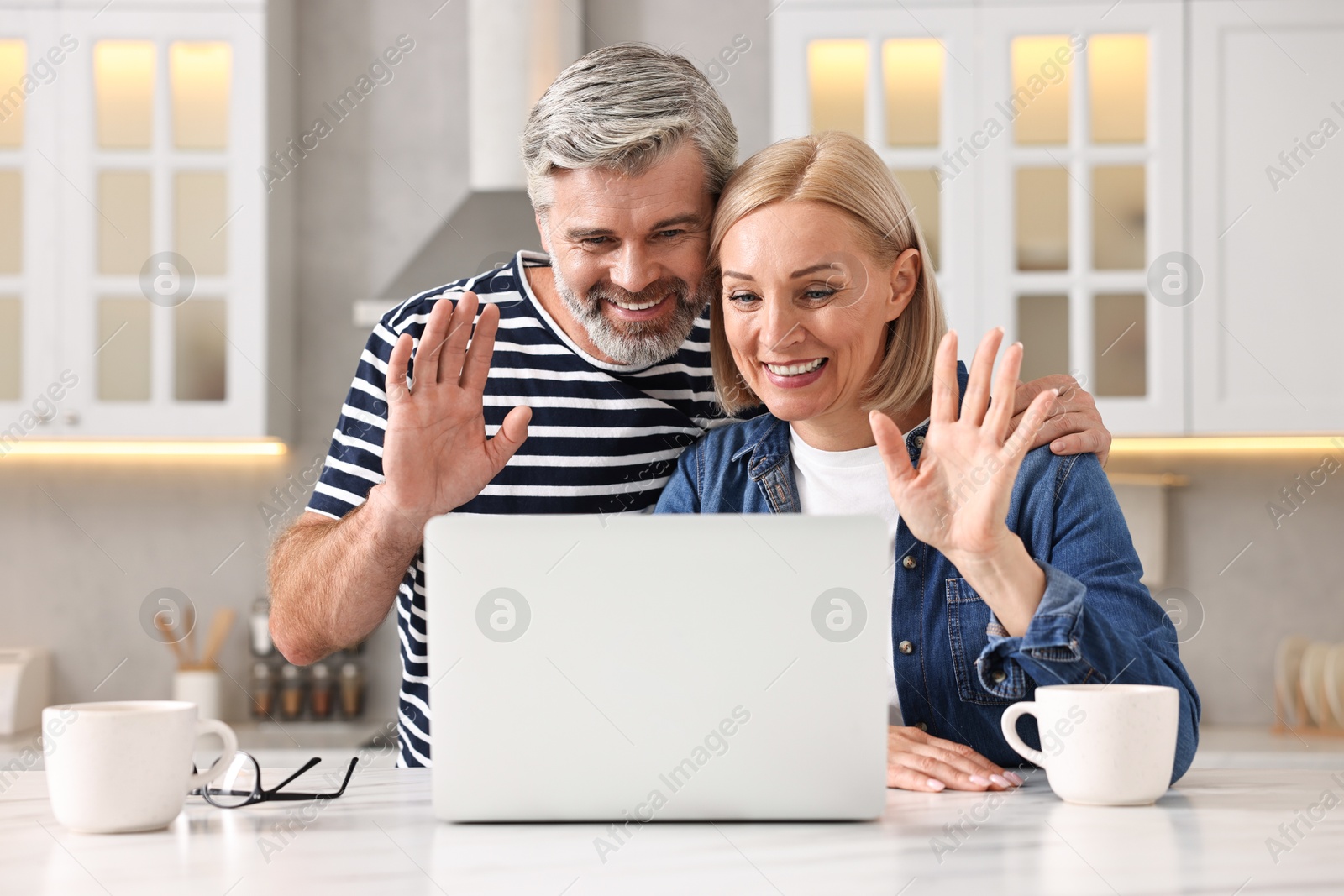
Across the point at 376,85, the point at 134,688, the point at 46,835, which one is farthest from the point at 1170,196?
the point at 134,688

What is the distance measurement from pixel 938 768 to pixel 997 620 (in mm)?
139

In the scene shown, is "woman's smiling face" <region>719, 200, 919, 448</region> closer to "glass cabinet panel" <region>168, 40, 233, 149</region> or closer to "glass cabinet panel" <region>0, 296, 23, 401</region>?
"glass cabinet panel" <region>168, 40, 233, 149</region>

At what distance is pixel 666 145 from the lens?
4.36ft

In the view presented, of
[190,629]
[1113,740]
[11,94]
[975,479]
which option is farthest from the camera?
[190,629]

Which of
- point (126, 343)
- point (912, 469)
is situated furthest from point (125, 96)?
point (912, 469)

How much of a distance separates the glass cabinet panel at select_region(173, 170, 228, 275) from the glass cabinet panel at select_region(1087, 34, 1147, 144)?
205 centimetres

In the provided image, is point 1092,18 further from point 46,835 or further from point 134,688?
point 134,688

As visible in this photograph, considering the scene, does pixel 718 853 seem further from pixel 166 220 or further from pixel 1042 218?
pixel 166 220

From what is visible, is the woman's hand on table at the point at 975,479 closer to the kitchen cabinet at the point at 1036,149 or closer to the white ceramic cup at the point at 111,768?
the white ceramic cup at the point at 111,768

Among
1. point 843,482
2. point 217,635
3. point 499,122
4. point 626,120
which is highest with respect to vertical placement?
point 499,122

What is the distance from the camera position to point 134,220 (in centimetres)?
275

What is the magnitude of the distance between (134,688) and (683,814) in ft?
8.62

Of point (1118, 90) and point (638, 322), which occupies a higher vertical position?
point (1118, 90)

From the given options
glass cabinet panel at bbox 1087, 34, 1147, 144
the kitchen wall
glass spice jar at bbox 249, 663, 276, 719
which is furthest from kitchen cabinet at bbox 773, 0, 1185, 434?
glass spice jar at bbox 249, 663, 276, 719
